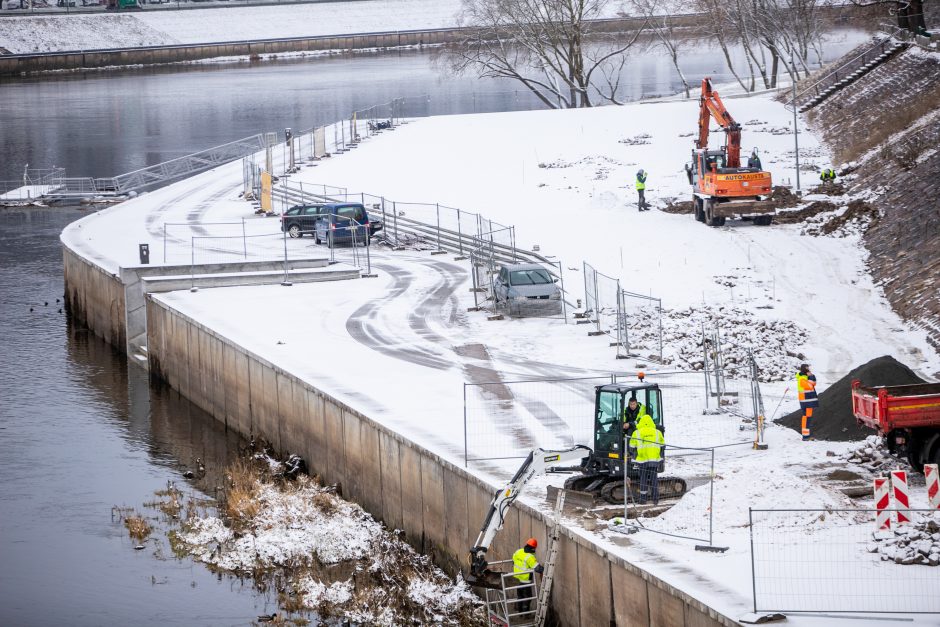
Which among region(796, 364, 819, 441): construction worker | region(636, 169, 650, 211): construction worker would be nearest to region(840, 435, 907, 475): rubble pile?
region(796, 364, 819, 441): construction worker

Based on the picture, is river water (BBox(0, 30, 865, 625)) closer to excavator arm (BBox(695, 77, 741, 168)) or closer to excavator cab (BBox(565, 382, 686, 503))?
excavator cab (BBox(565, 382, 686, 503))

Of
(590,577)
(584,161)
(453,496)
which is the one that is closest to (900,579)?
(590,577)

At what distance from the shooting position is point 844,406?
81.6 ft

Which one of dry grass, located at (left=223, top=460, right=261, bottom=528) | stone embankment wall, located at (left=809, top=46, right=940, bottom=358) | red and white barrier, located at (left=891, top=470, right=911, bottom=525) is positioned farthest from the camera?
stone embankment wall, located at (left=809, top=46, right=940, bottom=358)

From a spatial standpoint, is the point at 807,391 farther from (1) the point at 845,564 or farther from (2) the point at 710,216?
(2) the point at 710,216

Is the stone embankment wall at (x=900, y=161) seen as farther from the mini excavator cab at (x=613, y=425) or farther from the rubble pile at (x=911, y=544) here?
the rubble pile at (x=911, y=544)

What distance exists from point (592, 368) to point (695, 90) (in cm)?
7514

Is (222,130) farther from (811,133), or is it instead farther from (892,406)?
(892,406)

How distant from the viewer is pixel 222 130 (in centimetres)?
10925

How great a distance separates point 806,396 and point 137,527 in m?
14.1

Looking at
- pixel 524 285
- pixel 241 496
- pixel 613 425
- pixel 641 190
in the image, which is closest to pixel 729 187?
pixel 641 190

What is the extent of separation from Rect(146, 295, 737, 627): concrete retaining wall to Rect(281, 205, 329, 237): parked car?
12254 millimetres

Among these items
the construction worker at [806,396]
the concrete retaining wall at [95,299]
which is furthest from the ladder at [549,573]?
the concrete retaining wall at [95,299]

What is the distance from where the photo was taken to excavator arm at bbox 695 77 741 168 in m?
50.4
